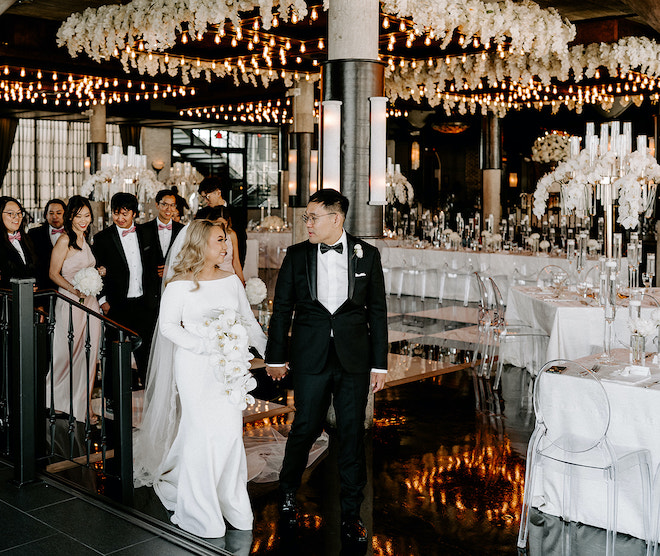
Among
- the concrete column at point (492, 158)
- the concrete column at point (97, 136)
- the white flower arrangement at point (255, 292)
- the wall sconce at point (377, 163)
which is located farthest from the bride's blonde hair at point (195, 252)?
the concrete column at point (97, 136)

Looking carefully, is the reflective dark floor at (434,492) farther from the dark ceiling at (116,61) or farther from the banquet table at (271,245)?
A: the banquet table at (271,245)

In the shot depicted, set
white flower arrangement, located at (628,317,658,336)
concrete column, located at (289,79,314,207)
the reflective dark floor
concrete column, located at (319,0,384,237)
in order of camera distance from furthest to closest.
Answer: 1. concrete column, located at (289,79,314,207)
2. concrete column, located at (319,0,384,237)
3. white flower arrangement, located at (628,317,658,336)
4. the reflective dark floor

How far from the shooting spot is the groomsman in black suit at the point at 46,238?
659 cm

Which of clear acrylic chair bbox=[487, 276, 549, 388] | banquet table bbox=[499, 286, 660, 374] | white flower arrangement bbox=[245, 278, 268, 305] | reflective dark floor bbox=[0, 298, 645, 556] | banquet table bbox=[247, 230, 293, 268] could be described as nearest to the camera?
reflective dark floor bbox=[0, 298, 645, 556]

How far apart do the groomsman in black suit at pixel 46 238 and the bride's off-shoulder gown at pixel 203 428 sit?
9.01 ft

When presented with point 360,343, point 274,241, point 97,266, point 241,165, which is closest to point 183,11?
point 97,266

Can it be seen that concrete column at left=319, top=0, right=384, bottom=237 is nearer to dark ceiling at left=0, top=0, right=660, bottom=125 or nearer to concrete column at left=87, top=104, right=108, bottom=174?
dark ceiling at left=0, top=0, right=660, bottom=125

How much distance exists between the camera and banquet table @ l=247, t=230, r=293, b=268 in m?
17.0

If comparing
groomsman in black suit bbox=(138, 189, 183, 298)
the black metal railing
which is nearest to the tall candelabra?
groomsman in black suit bbox=(138, 189, 183, 298)

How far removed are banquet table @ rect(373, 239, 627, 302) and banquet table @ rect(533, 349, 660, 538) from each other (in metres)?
7.06

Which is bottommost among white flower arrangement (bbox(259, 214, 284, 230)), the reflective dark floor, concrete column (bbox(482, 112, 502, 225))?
the reflective dark floor

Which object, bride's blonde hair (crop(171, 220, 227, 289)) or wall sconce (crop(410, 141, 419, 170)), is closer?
bride's blonde hair (crop(171, 220, 227, 289))

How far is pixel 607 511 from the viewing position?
386cm

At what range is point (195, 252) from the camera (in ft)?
13.2
